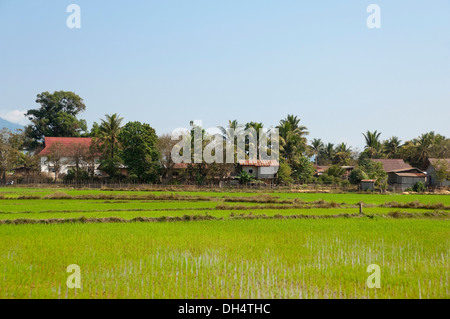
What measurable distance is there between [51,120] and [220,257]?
43196 millimetres

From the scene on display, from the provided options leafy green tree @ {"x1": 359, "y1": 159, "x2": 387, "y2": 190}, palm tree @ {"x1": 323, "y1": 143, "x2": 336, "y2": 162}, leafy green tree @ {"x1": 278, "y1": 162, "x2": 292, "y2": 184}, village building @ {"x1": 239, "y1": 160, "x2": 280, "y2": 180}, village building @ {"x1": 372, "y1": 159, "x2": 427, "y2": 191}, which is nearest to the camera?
leafy green tree @ {"x1": 278, "y1": 162, "x2": 292, "y2": 184}

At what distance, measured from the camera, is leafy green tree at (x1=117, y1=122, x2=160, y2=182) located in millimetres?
31016

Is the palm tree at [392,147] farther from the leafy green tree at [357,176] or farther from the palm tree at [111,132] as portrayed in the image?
the palm tree at [111,132]

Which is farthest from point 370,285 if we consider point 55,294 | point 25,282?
point 25,282

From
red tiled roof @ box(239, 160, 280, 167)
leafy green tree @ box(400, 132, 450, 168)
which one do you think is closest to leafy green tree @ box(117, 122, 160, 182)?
red tiled roof @ box(239, 160, 280, 167)

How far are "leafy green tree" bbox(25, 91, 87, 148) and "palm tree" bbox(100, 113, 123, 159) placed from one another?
1278 cm

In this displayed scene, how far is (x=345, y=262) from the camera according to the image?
6.91 meters

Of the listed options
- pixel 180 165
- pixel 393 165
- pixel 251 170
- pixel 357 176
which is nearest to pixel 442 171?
pixel 393 165

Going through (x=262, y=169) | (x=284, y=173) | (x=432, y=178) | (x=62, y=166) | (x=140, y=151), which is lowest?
(x=432, y=178)

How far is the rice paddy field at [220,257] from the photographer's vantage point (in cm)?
529

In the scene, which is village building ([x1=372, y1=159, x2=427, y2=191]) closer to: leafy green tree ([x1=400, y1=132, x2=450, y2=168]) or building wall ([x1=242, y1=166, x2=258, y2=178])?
leafy green tree ([x1=400, y1=132, x2=450, y2=168])

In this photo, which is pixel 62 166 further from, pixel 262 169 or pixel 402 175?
pixel 402 175

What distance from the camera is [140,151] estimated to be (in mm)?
31094
